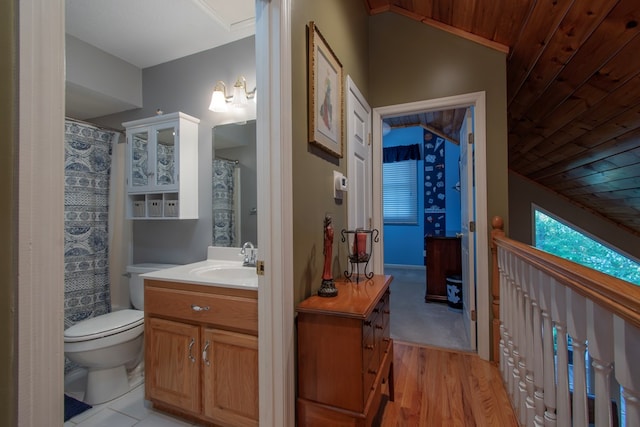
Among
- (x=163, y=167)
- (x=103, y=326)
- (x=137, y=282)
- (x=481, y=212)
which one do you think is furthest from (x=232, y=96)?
(x=481, y=212)

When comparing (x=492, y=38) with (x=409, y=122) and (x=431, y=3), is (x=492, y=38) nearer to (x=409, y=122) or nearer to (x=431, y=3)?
(x=431, y=3)

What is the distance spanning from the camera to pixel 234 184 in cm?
227

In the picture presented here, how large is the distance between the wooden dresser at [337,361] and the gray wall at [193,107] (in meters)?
1.40

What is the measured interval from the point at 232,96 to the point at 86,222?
1.54m

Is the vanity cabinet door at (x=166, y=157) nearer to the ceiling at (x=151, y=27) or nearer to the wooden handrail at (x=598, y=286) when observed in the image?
the ceiling at (x=151, y=27)

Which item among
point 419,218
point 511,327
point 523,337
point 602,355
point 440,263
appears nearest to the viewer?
point 602,355

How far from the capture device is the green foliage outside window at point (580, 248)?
404 centimetres

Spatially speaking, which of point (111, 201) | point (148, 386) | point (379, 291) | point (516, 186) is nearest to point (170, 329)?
point (148, 386)

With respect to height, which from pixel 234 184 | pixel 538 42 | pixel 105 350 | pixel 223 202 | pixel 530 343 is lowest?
pixel 105 350

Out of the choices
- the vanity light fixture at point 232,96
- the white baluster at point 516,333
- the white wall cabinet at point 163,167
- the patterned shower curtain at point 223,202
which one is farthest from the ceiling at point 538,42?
the white baluster at point 516,333

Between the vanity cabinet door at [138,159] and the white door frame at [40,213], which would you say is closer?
the white door frame at [40,213]

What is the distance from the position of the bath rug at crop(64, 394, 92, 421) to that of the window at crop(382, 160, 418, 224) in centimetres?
512

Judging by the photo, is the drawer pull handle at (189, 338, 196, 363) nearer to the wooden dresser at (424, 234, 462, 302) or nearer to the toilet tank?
the toilet tank

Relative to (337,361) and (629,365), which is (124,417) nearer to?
(337,361)
